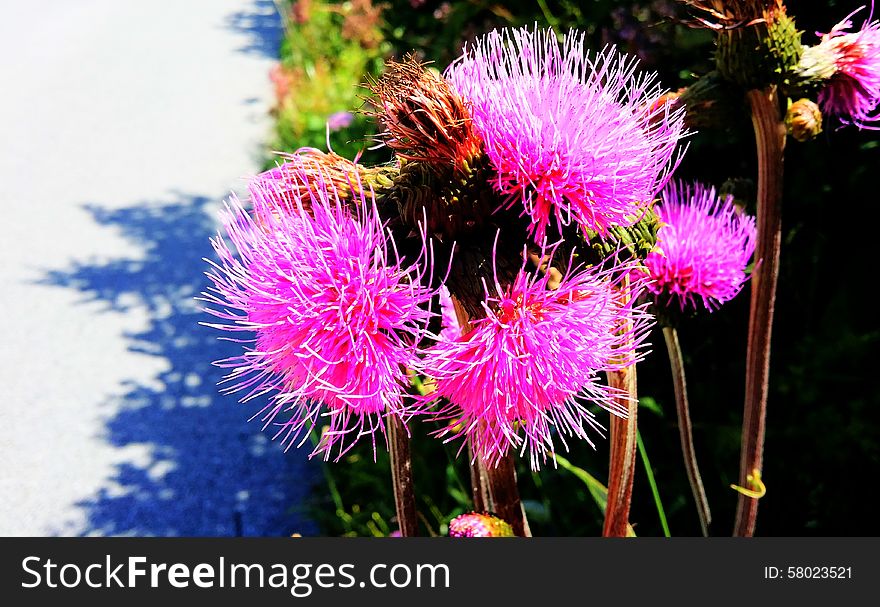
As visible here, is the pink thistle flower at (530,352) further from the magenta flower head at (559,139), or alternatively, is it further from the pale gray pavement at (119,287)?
the pale gray pavement at (119,287)

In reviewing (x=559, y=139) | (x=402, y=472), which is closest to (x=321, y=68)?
(x=402, y=472)

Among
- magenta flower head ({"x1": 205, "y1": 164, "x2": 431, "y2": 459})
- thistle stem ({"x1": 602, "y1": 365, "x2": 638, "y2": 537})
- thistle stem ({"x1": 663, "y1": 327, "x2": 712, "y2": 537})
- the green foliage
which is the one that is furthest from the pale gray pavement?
magenta flower head ({"x1": 205, "y1": 164, "x2": 431, "y2": 459})

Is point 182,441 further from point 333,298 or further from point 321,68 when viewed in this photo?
point 321,68

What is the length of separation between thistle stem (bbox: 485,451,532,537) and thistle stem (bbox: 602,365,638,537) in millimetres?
165

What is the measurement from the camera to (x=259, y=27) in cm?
931

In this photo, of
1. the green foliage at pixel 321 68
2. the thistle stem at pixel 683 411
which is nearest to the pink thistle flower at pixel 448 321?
the thistle stem at pixel 683 411

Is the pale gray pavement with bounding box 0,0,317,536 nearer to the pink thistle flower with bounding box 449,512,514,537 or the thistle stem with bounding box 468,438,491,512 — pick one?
the thistle stem with bounding box 468,438,491,512

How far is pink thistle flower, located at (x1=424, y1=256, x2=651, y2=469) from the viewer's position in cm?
88

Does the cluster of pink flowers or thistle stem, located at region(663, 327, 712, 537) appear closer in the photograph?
the cluster of pink flowers

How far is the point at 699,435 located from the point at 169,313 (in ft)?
9.44

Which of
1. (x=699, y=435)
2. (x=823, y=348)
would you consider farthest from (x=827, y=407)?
(x=699, y=435)

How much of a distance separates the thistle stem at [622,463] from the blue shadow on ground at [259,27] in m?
7.79

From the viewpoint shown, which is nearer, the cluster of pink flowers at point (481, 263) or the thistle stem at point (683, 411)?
the cluster of pink flowers at point (481, 263)

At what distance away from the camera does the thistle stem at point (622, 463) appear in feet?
3.71
